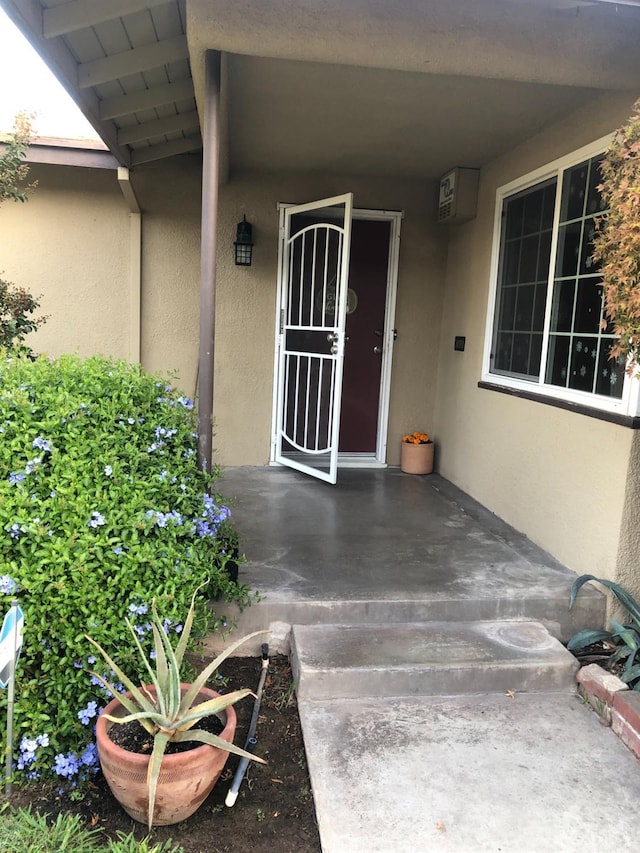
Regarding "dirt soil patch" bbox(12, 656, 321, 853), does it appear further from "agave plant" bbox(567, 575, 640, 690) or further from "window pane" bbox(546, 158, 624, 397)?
"window pane" bbox(546, 158, 624, 397)

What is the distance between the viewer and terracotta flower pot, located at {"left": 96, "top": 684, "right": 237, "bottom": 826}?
1840mm

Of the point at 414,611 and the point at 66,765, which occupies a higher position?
the point at 414,611

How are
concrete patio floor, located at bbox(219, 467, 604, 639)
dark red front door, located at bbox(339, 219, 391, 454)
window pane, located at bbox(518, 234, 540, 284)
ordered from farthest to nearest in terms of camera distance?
dark red front door, located at bbox(339, 219, 391, 454), window pane, located at bbox(518, 234, 540, 284), concrete patio floor, located at bbox(219, 467, 604, 639)

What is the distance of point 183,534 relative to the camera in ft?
7.88

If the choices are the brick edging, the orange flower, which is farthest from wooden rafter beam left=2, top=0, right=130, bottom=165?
the brick edging

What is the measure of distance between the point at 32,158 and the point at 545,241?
12.0 ft

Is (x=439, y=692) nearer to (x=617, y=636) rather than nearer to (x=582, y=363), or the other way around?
(x=617, y=636)

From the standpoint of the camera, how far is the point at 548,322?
379 cm

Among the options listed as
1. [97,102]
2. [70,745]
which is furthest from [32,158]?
[70,745]

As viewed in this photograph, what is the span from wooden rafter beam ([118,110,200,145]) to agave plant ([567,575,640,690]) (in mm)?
3722

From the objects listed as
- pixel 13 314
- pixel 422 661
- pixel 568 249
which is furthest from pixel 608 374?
pixel 13 314

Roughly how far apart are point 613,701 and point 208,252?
2.53 meters

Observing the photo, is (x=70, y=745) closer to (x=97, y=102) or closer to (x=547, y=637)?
(x=547, y=637)

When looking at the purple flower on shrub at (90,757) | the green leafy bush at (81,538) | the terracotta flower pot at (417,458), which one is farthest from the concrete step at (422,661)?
the terracotta flower pot at (417,458)
